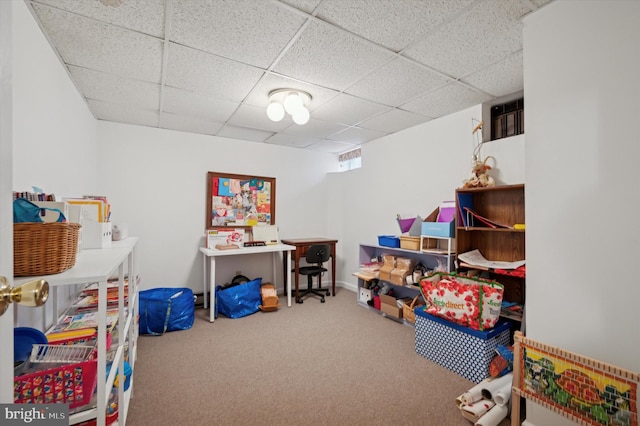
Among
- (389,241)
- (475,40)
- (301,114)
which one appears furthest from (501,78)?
(389,241)

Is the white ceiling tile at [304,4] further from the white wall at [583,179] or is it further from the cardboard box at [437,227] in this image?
the cardboard box at [437,227]

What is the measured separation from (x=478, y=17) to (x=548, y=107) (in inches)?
25.4

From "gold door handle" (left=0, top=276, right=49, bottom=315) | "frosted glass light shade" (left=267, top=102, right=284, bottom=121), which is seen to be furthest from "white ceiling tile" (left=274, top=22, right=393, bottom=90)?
"gold door handle" (left=0, top=276, right=49, bottom=315)

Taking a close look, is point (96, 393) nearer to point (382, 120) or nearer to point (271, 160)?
point (382, 120)

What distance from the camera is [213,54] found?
188 centimetres

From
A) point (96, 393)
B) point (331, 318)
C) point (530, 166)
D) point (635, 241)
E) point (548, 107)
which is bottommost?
point (331, 318)

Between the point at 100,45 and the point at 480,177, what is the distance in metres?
3.09

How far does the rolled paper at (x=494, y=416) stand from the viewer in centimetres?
155

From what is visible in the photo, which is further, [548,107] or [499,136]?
[499,136]

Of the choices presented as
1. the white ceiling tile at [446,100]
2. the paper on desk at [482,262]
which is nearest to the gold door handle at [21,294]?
the paper on desk at [482,262]

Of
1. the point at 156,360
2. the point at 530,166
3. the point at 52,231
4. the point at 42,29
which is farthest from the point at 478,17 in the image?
the point at 156,360

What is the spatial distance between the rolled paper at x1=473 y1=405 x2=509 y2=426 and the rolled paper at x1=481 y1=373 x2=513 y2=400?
0.09 meters

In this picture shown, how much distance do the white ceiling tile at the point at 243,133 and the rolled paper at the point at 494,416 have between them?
11.5ft

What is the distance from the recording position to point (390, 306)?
10.3 feet
